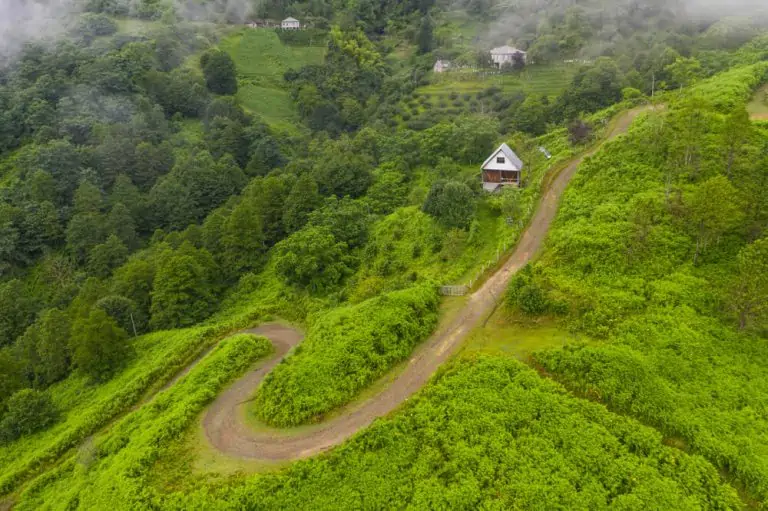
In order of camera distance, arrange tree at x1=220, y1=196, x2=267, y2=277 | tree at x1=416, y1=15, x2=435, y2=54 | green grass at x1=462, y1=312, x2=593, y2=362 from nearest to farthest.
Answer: green grass at x1=462, y1=312, x2=593, y2=362, tree at x1=220, y1=196, x2=267, y2=277, tree at x1=416, y1=15, x2=435, y2=54

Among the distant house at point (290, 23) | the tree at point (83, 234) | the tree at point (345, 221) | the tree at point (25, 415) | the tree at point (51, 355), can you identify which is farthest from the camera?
the distant house at point (290, 23)

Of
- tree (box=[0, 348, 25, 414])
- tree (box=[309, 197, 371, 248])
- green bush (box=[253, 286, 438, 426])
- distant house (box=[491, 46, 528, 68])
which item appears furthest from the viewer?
distant house (box=[491, 46, 528, 68])

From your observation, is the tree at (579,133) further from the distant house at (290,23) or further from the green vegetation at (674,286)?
the distant house at (290,23)

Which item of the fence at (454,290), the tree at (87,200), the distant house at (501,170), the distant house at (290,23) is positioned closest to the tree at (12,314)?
the tree at (87,200)

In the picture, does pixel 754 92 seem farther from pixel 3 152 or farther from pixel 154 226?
pixel 3 152

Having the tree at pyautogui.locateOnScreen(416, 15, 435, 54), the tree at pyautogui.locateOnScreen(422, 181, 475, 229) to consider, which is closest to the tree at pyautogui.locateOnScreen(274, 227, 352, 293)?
the tree at pyautogui.locateOnScreen(422, 181, 475, 229)

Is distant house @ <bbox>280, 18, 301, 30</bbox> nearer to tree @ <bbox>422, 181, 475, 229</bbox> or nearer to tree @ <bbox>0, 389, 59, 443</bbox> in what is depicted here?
tree @ <bbox>422, 181, 475, 229</bbox>

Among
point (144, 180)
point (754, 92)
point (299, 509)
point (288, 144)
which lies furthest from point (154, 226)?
point (754, 92)
